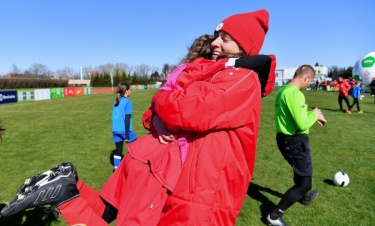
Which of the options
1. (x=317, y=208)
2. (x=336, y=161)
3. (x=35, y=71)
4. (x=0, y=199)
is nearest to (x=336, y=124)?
(x=336, y=161)

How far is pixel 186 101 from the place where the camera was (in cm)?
157

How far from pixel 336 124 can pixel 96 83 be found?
74.1 m

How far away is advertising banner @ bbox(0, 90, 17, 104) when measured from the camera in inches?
932

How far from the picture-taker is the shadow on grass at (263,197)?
477cm

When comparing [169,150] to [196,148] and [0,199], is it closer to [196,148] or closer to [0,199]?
[196,148]

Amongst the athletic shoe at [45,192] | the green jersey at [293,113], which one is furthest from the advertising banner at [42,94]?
the athletic shoe at [45,192]

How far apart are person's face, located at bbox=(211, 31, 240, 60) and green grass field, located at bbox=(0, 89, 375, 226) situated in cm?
323

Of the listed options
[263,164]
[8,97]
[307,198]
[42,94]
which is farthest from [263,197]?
[42,94]

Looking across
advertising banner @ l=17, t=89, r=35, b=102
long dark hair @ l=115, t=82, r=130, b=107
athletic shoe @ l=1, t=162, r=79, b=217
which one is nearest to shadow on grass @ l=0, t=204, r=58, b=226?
long dark hair @ l=115, t=82, r=130, b=107

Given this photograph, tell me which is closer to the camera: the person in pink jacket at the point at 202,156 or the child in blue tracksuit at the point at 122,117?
the person in pink jacket at the point at 202,156

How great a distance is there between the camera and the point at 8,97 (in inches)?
967

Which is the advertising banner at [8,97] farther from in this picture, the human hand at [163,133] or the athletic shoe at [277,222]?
the human hand at [163,133]

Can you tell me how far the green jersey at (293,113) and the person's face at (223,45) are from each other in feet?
7.30

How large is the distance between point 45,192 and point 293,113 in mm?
3128
